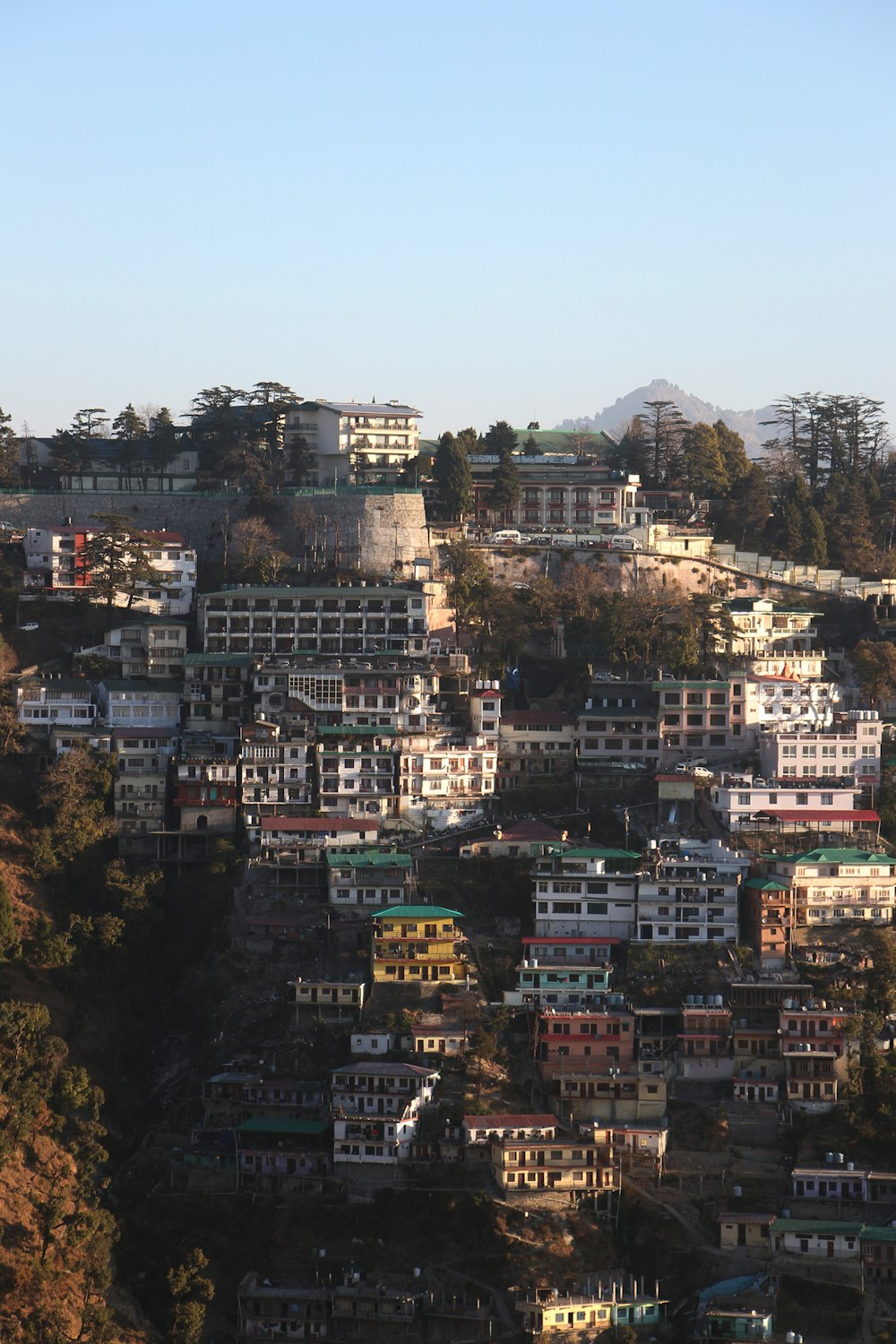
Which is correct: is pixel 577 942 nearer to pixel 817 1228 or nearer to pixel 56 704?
pixel 817 1228

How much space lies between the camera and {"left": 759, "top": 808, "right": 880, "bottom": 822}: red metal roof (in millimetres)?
54062

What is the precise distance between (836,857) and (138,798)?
52.2ft

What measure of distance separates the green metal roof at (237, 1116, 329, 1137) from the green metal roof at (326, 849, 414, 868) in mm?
6927

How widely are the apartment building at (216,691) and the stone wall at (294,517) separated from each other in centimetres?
666

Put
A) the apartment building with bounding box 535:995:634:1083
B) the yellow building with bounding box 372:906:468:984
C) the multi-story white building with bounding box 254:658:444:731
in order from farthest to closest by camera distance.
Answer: the multi-story white building with bounding box 254:658:444:731 → the yellow building with bounding box 372:906:468:984 → the apartment building with bounding box 535:995:634:1083

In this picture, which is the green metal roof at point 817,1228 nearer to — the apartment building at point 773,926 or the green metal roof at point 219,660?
the apartment building at point 773,926

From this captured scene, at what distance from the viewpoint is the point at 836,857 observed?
171ft

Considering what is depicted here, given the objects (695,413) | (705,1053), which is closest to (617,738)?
(705,1053)

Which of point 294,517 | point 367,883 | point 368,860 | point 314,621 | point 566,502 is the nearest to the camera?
point 367,883

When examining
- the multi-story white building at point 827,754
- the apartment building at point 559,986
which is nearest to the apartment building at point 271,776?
the apartment building at point 559,986

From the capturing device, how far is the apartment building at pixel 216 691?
57.7 metres

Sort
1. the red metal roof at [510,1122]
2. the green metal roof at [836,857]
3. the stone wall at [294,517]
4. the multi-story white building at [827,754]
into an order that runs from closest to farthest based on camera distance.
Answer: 1. the red metal roof at [510,1122]
2. the green metal roof at [836,857]
3. the multi-story white building at [827,754]
4. the stone wall at [294,517]

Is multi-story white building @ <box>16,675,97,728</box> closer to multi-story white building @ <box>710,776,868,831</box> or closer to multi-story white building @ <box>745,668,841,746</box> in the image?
multi-story white building @ <box>710,776,868,831</box>

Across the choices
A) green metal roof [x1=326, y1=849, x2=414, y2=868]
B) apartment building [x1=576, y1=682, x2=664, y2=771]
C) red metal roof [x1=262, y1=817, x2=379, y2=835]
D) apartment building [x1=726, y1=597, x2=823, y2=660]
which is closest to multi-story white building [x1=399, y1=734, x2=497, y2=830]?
red metal roof [x1=262, y1=817, x2=379, y2=835]
